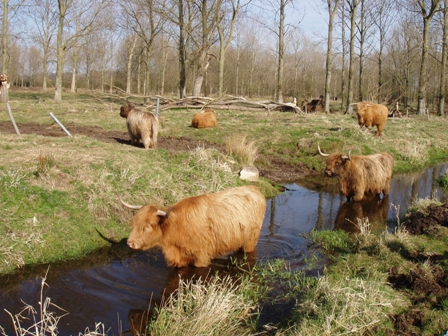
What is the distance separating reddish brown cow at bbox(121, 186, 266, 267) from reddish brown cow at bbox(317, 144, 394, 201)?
4728 mm

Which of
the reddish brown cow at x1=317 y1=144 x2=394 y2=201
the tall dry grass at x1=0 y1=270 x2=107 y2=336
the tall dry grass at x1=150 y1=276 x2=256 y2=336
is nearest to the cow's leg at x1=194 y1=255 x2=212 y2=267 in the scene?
the tall dry grass at x1=150 y1=276 x2=256 y2=336

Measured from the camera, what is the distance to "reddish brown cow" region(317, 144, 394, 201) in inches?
404

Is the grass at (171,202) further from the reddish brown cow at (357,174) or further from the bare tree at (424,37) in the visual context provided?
the bare tree at (424,37)

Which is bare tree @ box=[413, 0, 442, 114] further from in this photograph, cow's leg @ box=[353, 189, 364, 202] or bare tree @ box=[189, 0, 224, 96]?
cow's leg @ box=[353, 189, 364, 202]

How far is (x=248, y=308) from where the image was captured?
186 inches

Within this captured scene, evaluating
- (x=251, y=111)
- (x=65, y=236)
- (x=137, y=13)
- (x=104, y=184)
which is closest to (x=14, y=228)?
(x=65, y=236)

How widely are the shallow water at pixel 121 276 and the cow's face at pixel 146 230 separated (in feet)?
1.49

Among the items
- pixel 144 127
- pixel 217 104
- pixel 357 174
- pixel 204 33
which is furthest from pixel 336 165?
pixel 204 33

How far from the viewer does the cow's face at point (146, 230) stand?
5859 millimetres

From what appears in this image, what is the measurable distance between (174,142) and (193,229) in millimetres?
8882

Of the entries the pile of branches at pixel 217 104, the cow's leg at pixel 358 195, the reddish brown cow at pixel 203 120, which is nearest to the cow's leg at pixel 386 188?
the cow's leg at pixel 358 195

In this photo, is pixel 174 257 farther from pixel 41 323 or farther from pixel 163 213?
pixel 41 323

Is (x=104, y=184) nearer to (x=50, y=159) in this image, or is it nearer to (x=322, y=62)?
(x=50, y=159)

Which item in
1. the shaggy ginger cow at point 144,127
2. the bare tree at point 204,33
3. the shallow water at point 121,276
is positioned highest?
the bare tree at point 204,33
